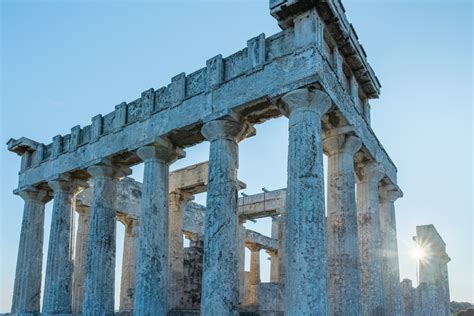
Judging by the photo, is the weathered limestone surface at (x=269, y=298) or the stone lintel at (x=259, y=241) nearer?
the weathered limestone surface at (x=269, y=298)

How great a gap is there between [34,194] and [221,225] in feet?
34.8

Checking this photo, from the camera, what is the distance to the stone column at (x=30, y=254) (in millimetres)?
18188

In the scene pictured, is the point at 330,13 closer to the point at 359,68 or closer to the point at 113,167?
the point at 359,68

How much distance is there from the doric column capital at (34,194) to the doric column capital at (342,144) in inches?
464

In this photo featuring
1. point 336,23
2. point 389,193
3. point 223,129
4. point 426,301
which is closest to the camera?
point 336,23

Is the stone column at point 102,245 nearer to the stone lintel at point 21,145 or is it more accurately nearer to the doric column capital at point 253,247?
the stone lintel at point 21,145

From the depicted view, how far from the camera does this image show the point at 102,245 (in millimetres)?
15328

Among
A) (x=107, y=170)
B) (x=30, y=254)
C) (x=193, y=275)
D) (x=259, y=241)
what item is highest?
(x=107, y=170)

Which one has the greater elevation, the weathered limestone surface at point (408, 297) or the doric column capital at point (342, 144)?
the doric column capital at point (342, 144)

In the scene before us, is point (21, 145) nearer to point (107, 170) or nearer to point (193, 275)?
point (107, 170)

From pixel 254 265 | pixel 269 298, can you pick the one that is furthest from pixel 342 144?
pixel 254 265

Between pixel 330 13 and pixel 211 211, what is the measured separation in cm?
551

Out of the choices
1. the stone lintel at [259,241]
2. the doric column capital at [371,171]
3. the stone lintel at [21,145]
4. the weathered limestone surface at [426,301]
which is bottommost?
the weathered limestone surface at [426,301]

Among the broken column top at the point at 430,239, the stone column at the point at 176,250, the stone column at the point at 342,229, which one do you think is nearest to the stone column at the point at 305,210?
the stone column at the point at 342,229
